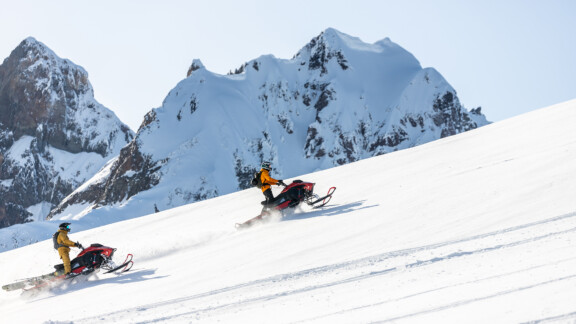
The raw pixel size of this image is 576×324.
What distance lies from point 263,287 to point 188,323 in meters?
1.19

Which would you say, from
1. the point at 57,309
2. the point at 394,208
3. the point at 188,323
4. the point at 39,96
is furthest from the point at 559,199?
the point at 39,96

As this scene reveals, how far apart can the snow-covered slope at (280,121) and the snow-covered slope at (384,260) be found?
8638 cm

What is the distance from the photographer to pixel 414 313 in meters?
4.46

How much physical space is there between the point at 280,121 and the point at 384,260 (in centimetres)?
14657

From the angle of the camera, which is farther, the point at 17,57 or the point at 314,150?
the point at 17,57

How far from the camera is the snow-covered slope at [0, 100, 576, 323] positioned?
468 cm

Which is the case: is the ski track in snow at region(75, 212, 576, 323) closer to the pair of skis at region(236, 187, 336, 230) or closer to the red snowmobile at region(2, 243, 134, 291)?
the red snowmobile at region(2, 243, 134, 291)

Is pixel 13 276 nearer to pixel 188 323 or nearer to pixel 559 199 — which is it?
pixel 188 323

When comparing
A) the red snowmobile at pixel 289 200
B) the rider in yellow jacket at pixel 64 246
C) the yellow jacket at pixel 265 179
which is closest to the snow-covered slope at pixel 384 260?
the red snowmobile at pixel 289 200

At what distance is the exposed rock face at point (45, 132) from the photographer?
157500 millimetres

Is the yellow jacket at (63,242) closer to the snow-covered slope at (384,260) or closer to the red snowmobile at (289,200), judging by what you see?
the snow-covered slope at (384,260)

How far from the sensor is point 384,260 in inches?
253

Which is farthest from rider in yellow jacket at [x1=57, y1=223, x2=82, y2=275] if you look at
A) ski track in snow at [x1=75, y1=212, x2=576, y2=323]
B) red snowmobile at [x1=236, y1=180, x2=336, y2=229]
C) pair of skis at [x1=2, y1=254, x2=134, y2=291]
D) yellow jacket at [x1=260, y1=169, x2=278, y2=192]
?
ski track in snow at [x1=75, y1=212, x2=576, y2=323]

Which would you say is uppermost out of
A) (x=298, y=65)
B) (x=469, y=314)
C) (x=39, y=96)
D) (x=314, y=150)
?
(x=39, y=96)
